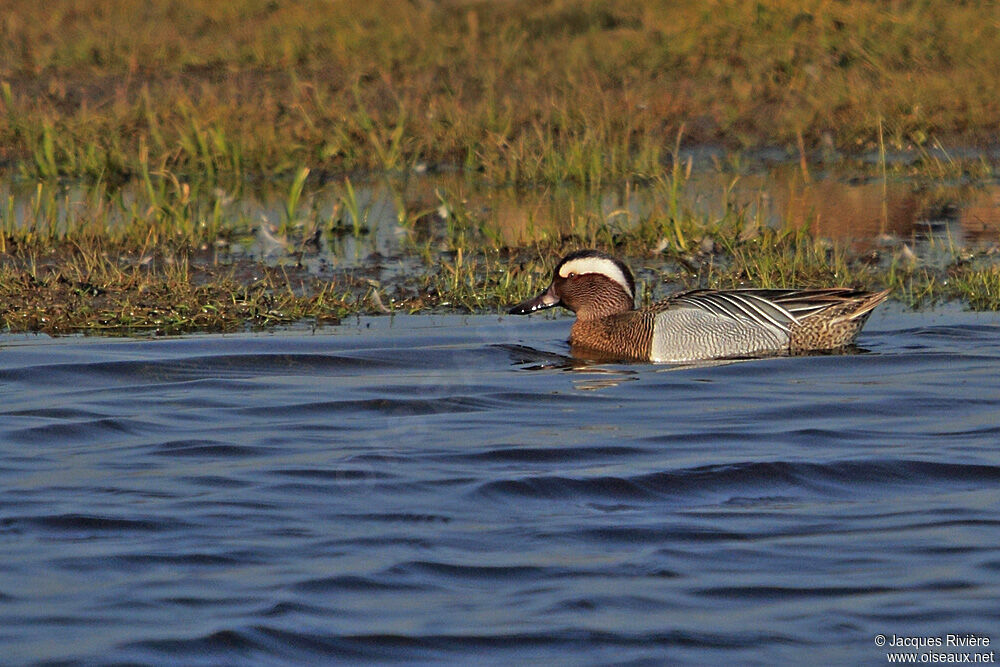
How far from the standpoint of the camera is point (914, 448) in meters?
5.57

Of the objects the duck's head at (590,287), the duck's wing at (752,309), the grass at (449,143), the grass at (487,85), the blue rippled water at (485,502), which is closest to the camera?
the blue rippled water at (485,502)

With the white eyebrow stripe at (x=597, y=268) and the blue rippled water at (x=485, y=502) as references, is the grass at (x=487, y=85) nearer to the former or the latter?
the white eyebrow stripe at (x=597, y=268)

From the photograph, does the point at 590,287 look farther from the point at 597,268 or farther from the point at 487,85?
the point at 487,85

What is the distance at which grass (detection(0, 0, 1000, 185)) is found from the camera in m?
12.9

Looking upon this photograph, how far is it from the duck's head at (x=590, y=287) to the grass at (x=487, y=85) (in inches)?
150

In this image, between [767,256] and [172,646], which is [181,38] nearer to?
[767,256]

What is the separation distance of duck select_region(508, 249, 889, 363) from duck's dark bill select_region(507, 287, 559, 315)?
14.3 inches

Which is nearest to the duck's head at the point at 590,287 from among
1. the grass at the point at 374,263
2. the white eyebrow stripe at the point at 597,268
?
the white eyebrow stripe at the point at 597,268

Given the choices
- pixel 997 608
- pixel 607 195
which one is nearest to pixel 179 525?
pixel 997 608

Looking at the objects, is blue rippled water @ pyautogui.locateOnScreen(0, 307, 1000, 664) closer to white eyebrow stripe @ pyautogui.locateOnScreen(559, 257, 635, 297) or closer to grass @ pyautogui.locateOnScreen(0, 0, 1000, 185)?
white eyebrow stripe @ pyautogui.locateOnScreen(559, 257, 635, 297)

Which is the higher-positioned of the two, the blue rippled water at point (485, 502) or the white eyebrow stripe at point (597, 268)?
the white eyebrow stripe at point (597, 268)

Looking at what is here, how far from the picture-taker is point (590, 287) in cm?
789

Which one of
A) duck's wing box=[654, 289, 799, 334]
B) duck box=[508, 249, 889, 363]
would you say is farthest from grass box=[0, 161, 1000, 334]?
duck's wing box=[654, 289, 799, 334]

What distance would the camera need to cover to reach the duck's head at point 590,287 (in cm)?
786
